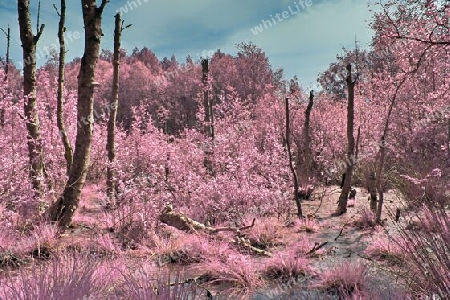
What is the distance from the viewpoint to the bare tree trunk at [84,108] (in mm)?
6699

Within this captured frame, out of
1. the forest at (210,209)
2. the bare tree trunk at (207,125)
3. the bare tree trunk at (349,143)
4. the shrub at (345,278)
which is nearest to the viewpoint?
the forest at (210,209)

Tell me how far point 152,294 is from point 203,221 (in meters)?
5.95

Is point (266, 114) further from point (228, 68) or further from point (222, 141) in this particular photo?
point (228, 68)

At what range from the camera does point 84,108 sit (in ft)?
22.2

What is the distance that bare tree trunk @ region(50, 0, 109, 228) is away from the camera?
6.70m

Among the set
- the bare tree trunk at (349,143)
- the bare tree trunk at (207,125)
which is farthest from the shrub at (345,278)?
the bare tree trunk at (207,125)

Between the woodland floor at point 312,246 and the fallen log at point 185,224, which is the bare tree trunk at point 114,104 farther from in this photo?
the fallen log at point 185,224

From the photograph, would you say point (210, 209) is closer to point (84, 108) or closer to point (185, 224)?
point (185, 224)

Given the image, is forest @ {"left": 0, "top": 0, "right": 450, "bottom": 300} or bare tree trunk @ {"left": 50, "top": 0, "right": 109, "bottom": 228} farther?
bare tree trunk @ {"left": 50, "top": 0, "right": 109, "bottom": 228}

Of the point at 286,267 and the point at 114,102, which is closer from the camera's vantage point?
the point at 286,267

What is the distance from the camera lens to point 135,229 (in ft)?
23.5

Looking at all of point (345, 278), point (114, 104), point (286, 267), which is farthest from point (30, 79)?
point (345, 278)

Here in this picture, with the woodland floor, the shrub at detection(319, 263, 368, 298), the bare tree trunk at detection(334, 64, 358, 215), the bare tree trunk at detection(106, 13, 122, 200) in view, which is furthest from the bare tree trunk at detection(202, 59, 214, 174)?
→ the shrub at detection(319, 263, 368, 298)

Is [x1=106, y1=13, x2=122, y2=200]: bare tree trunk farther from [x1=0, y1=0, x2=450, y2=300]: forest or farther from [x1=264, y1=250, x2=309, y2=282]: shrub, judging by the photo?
[x1=264, y1=250, x2=309, y2=282]: shrub
